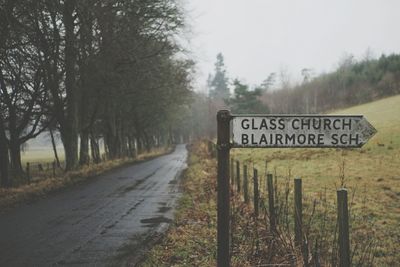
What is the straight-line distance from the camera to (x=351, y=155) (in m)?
30.6

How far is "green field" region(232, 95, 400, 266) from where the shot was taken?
10.7 metres

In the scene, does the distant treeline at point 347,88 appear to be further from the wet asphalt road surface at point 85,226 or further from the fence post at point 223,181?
the fence post at point 223,181

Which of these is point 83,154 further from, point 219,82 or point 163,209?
point 219,82

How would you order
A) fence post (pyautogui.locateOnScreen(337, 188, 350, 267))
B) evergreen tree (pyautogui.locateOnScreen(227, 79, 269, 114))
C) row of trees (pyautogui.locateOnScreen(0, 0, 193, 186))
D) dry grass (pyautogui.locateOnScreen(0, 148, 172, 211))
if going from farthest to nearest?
evergreen tree (pyautogui.locateOnScreen(227, 79, 269, 114))
row of trees (pyautogui.locateOnScreen(0, 0, 193, 186))
dry grass (pyautogui.locateOnScreen(0, 148, 172, 211))
fence post (pyautogui.locateOnScreen(337, 188, 350, 267))

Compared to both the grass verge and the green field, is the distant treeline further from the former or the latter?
the grass verge

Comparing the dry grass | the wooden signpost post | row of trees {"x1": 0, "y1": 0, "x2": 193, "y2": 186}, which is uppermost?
row of trees {"x1": 0, "y1": 0, "x2": 193, "y2": 186}

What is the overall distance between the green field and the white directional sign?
26.5 inches

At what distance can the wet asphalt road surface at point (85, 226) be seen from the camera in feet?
27.0

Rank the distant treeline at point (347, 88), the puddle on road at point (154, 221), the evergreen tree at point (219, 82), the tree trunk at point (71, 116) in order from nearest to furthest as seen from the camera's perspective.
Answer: the puddle on road at point (154, 221) → the tree trunk at point (71, 116) → the distant treeline at point (347, 88) → the evergreen tree at point (219, 82)

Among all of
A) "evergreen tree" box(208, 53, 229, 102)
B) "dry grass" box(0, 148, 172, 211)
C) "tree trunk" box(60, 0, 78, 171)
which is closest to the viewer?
"dry grass" box(0, 148, 172, 211)

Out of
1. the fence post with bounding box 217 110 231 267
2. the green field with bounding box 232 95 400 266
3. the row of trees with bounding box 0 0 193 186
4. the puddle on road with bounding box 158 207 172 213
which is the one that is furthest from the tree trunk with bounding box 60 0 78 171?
the fence post with bounding box 217 110 231 267

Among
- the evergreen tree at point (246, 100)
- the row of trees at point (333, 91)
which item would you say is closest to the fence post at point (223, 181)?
the row of trees at point (333, 91)

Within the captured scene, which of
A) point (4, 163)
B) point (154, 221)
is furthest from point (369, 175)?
point (4, 163)

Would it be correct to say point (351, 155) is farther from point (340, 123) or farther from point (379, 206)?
point (340, 123)
